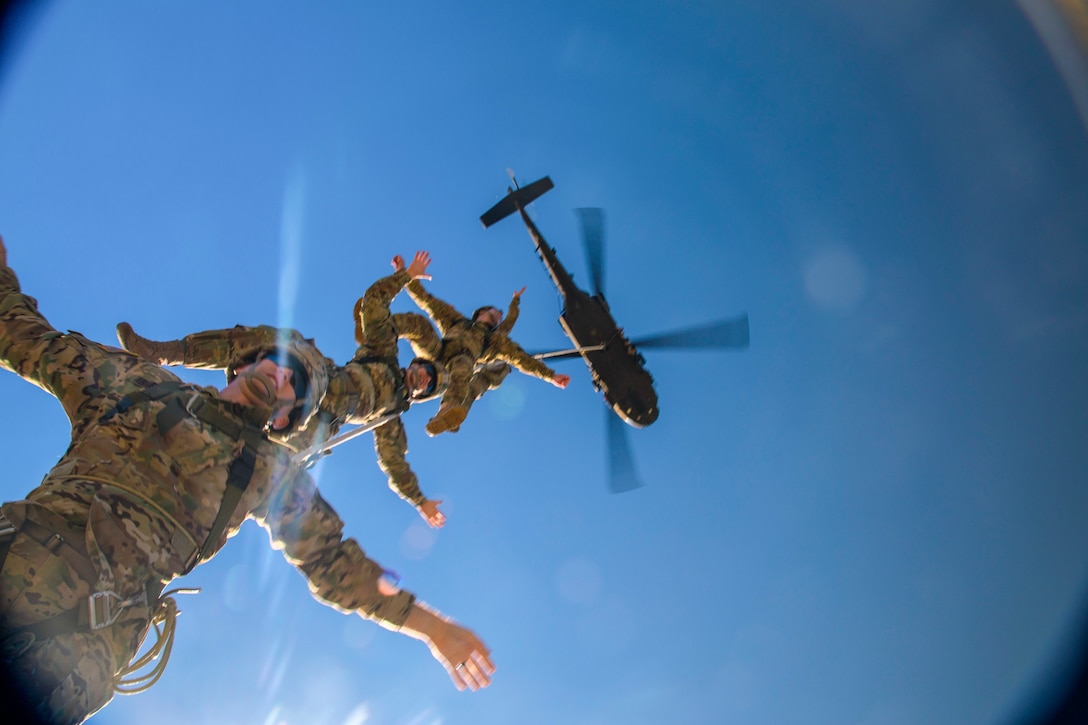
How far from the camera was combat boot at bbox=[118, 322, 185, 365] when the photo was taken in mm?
4250

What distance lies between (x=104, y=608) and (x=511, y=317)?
288 inches

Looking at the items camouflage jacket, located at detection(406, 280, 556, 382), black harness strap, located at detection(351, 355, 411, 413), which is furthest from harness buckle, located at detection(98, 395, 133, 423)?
camouflage jacket, located at detection(406, 280, 556, 382)

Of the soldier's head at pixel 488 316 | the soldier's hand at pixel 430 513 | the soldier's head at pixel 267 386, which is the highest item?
the soldier's head at pixel 488 316

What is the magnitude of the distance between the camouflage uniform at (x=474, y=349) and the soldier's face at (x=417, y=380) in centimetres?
143

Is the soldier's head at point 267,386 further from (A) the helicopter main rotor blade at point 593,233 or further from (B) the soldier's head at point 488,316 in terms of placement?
(A) the helicopter main rotor blade at point 593,233

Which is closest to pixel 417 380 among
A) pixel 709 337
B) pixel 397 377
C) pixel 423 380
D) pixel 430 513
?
pixel 423 380

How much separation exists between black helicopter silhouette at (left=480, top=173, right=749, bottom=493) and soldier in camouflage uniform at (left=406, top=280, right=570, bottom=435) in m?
2.06

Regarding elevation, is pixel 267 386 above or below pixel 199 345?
below

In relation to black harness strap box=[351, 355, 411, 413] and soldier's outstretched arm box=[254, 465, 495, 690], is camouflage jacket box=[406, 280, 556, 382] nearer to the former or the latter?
black harness strap box=[351, 355, 411, 413]

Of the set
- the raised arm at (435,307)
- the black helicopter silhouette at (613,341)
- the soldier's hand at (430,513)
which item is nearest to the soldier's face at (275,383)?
the soldier's hand at (430,513)

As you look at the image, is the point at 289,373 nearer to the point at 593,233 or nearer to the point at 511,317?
the point at 511,317

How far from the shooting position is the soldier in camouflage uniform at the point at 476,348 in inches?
287

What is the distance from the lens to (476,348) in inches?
308

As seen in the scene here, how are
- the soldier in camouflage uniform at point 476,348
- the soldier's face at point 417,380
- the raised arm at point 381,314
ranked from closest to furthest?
the soldier's face at point 417,380, the raised arm at point 381,314, the soldier in camouflage uniform at point 476,348
